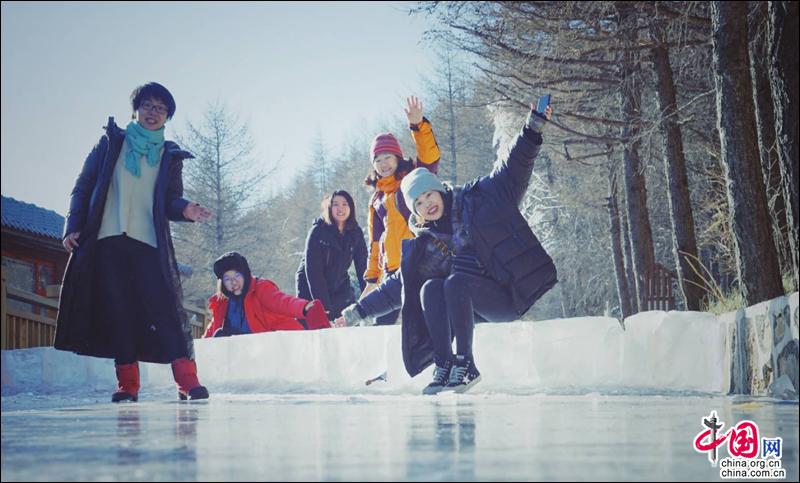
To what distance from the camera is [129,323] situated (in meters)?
7.55

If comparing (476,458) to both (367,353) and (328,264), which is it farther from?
(328,264)

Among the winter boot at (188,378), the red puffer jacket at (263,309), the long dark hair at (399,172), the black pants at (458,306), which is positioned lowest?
the winter boot at (188,378)

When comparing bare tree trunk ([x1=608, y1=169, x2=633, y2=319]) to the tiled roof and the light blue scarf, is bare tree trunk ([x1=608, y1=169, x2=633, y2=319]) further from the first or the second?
the light blue scarf

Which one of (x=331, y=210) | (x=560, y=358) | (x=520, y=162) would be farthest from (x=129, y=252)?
(x=331, y=210)

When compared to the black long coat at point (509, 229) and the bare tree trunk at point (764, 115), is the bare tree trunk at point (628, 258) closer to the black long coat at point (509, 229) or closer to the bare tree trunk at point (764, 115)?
the bare tree trunk at point (764, 115)

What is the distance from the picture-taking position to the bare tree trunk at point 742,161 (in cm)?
738

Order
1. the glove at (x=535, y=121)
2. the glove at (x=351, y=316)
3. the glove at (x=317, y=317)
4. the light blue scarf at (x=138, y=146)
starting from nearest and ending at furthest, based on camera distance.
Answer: the glove at (x=535, y=121), the light blue scarf at (x=138, y=146), the glove at (x=351, y=316), the glove at (x=317, y=317)

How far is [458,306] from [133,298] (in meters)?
2.21

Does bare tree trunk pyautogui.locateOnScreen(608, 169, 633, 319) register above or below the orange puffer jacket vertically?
above

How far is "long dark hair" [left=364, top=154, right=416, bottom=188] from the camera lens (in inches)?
353

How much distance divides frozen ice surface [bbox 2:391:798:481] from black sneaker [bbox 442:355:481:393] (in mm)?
1156

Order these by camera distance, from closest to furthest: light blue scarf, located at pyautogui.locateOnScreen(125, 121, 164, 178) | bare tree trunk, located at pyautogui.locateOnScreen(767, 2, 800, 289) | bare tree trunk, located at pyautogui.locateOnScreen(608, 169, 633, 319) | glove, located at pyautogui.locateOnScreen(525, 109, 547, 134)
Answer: bare tree trunk, located at pyautogui.locateOnScreen(767, 2, 800, 289) < glove, located at pyautogui.locateOnScreen(525, 109, 547, 134) < light blue scarf, located at pyautogui.locateOnScreen(125, 121, 164, 178) < bare tree trunk, located at pyautogui.locateOnScreen(608, 169, 633, 319)

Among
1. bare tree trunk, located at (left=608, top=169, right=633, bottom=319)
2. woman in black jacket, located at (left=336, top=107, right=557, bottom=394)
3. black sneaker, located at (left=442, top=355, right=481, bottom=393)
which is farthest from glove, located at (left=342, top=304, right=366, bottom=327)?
bare tree trunk, located at (left=608, top=169, right=633, bottom=319)

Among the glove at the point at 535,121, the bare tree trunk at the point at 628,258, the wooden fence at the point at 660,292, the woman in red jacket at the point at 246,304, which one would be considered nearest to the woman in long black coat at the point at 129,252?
the glove at the point at 535,121
